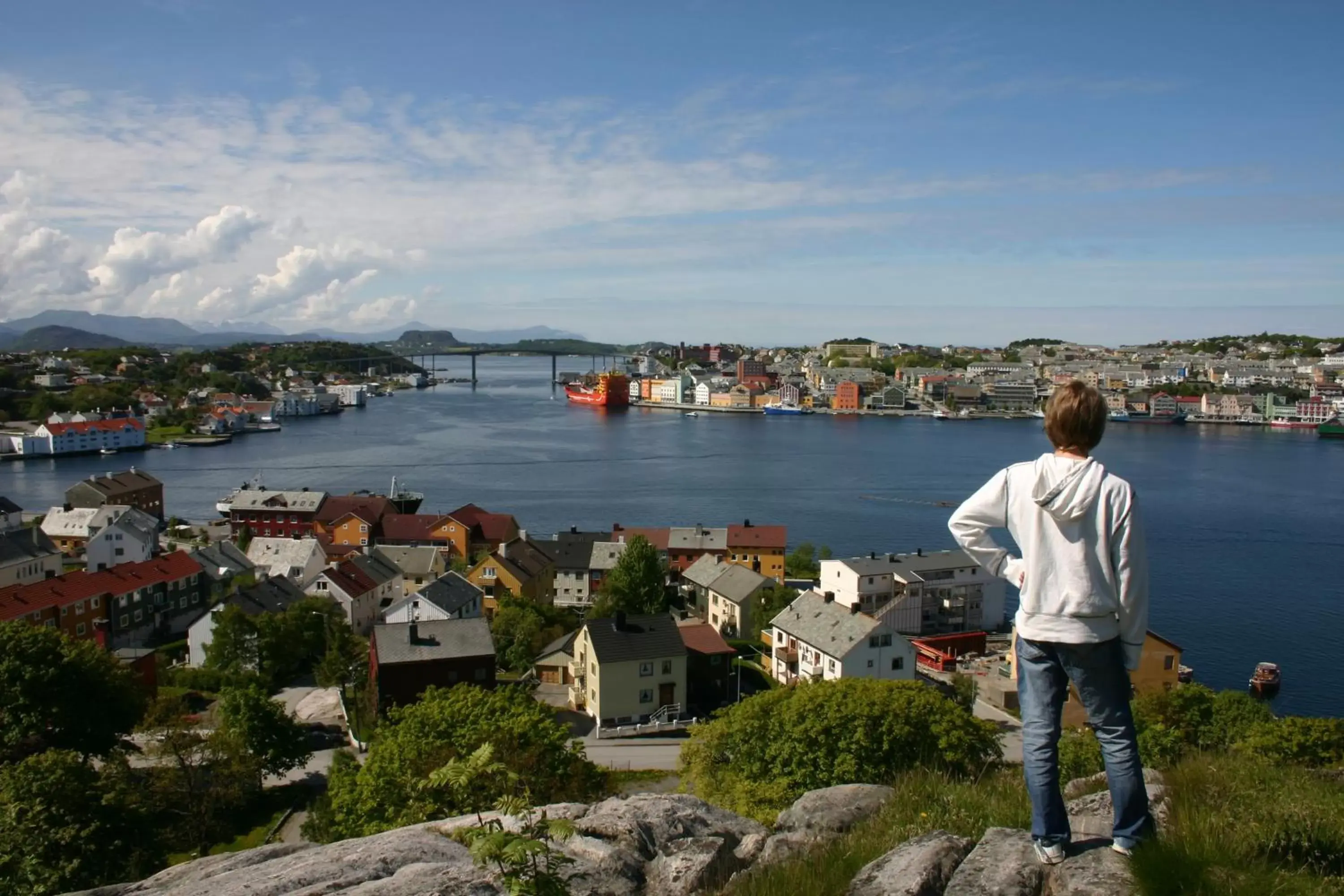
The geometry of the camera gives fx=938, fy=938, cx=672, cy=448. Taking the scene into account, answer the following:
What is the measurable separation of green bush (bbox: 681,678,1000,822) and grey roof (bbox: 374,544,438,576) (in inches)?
241

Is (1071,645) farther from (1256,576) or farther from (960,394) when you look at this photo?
(960,394)

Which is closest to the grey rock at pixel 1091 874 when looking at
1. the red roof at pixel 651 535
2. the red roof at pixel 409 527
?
the red roof at pixel 651 535

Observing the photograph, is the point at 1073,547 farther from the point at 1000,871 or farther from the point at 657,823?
the point at 657,823

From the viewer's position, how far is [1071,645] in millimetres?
1038

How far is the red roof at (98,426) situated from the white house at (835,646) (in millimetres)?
22273

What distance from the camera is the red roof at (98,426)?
23.0 m

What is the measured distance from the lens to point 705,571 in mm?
9531

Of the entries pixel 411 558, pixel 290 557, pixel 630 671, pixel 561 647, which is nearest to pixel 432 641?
pixel 630 671

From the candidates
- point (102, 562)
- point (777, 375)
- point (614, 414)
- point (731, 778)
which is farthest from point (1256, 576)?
point (777, 375)

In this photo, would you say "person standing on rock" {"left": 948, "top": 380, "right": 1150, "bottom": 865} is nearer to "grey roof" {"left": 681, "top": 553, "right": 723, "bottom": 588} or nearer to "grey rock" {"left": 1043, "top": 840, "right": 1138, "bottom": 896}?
"grey rock" {"left": 1043, "top": 840, "right": 1138, "bottom": 896}

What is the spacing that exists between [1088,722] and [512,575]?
824cm

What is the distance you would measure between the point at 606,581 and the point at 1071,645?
813 cm

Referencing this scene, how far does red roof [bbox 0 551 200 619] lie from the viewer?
7.08 meters

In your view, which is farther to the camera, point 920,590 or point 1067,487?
point 920,590
